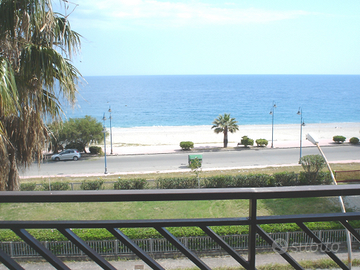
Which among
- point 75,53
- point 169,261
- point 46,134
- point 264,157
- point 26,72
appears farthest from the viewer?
point 264,157

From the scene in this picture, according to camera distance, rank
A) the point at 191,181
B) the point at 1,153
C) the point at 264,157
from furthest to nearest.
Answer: the point at 264,157, the point at 191,181, the point at 1,153

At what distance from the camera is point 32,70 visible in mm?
7000

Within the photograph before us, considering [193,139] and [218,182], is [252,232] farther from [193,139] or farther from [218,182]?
[193,139]

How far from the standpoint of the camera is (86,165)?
3403 centimetres

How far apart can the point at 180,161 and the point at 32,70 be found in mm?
27599

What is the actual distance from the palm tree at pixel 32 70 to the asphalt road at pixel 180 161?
2154 cm

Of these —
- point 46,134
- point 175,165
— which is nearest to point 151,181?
Answer: point 175,165

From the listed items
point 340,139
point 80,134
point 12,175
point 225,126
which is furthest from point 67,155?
point 340,139

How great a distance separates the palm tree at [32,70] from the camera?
6.68 metres

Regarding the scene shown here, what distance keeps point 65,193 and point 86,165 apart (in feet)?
111

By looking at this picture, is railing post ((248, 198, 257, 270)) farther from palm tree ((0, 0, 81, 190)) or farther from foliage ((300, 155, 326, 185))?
foliage ((300, 155, 326, 185))

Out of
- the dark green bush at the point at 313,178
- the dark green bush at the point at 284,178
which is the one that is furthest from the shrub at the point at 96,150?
the dark green bush at the point at 313,178

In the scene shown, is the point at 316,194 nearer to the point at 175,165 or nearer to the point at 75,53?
the point at 75,53

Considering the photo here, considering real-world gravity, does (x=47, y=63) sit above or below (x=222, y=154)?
above
